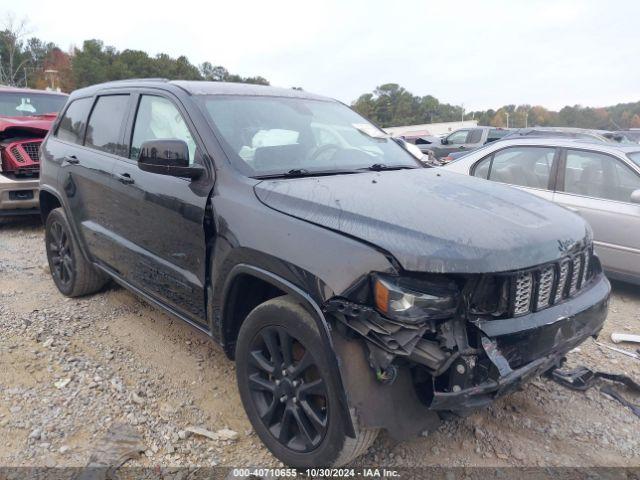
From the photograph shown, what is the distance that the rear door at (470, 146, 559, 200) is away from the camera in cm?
544

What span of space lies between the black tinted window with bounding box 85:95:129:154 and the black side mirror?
955 mm

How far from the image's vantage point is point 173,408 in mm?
2969

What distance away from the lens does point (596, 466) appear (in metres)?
2.51

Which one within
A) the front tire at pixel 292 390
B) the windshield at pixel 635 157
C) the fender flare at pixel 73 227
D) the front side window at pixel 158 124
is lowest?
the front tire at pixel 292 390

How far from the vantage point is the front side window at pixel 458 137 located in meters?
15.7

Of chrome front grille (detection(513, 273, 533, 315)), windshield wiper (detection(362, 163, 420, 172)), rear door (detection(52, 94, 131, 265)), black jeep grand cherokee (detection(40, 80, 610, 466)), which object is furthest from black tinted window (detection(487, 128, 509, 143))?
chrome front grille (detection(513, 273, 533, 315))

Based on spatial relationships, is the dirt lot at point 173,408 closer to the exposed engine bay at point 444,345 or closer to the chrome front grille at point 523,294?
the exposed engine bay at point 444,345

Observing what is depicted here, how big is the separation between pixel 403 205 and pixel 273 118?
3.98 ft

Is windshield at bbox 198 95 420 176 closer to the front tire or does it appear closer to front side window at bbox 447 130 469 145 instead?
the front tire

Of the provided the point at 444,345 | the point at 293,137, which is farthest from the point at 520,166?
the point at 444,345

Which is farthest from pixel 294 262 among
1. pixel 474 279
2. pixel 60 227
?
pixel 60 227

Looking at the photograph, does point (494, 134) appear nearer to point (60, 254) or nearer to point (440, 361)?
A: point (60, 254)

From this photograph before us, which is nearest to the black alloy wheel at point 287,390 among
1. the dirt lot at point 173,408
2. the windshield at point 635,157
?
the dirt lot at point 173,408

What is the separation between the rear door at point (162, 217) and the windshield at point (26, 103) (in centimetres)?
576
